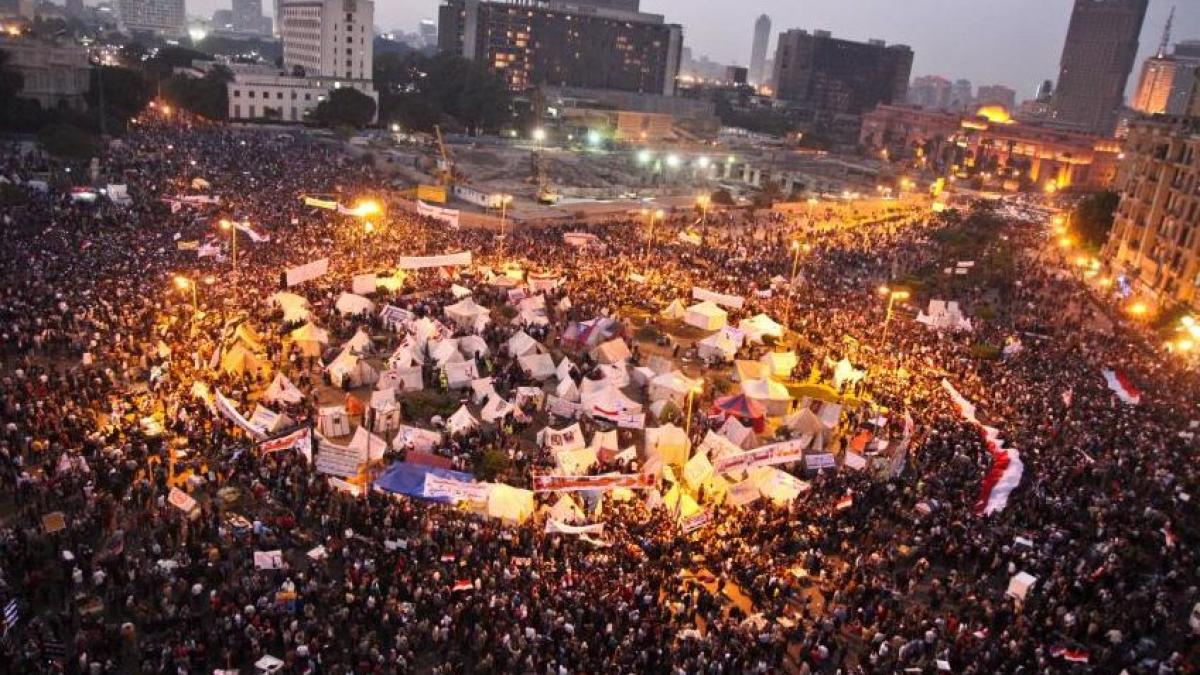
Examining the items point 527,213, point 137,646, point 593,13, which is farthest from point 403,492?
point 593,13

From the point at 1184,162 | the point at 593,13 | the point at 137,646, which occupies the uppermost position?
the point at 593,13

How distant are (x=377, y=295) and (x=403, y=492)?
55.0 ft

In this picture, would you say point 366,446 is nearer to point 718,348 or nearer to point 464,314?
point 464,314

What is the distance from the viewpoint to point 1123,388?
28.2 m

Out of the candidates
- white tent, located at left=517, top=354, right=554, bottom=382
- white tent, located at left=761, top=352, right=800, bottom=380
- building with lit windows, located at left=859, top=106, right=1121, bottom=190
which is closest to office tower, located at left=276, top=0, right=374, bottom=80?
building with lit windows, located at left=859, top=106, right=1121, bottom=190

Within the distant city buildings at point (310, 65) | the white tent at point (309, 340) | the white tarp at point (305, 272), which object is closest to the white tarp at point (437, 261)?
the white tarp at point (305, 272)

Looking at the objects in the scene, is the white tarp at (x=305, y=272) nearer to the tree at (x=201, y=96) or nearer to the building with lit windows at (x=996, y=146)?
the tree at (x=201, y=96)

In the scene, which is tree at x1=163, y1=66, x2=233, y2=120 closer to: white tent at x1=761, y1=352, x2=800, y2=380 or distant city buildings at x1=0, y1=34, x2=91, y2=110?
distant city buildings at x1=0, y1=34, x2=91, y2=110

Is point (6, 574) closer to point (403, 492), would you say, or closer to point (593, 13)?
point (403, 492)

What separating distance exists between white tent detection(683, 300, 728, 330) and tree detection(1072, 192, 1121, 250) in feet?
129

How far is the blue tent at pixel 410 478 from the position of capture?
18.5 metres

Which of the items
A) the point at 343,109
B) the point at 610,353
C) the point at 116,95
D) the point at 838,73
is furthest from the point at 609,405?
the point at 838,73

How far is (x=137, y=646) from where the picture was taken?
13734 millimetres

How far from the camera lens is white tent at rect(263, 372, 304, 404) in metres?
22.9
